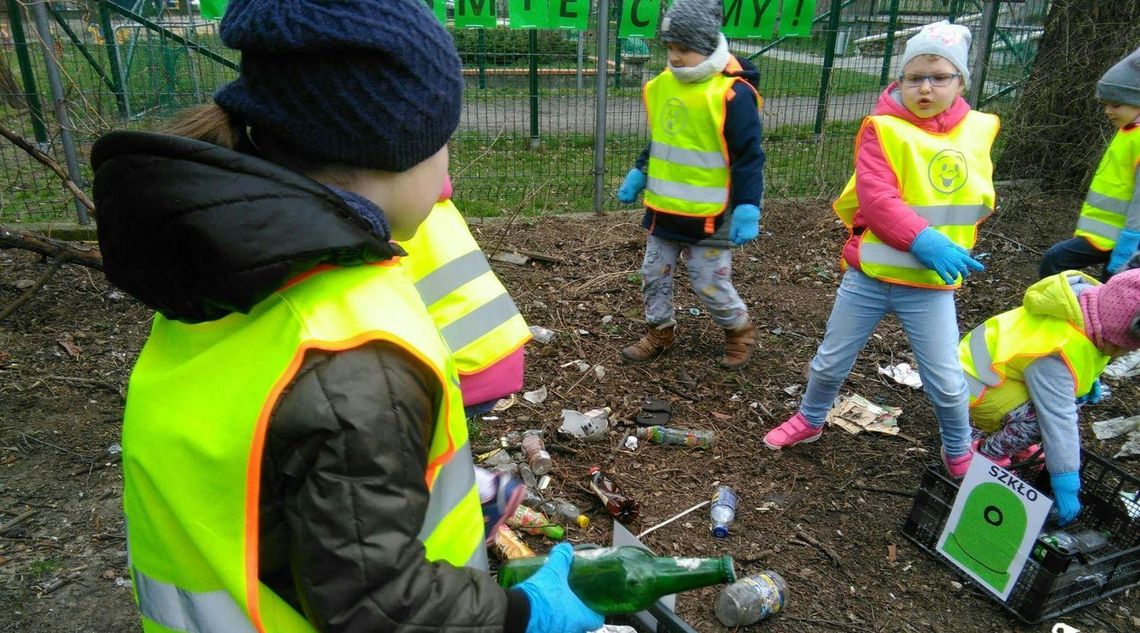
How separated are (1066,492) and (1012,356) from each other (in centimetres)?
56

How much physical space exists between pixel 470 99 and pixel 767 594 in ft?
17.7

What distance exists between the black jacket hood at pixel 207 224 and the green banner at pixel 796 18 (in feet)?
22.2

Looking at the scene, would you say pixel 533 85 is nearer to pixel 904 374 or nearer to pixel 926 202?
pixel 904 374

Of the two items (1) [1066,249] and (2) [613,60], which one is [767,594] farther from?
(2) [613,60]

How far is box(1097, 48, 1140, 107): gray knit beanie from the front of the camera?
4.24 meters

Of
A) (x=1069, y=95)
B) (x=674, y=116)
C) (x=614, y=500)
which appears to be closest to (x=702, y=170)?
(x=674, y=116)

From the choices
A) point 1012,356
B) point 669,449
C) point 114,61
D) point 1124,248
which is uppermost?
point 114,61

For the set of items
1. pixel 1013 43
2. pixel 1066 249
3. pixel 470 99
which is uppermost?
pixel 1013 43

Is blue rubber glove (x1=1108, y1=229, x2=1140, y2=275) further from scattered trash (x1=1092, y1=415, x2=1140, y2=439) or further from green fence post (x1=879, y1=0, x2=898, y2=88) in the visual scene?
green fence post (x1=879, y1=0, x2=898, y2=88)

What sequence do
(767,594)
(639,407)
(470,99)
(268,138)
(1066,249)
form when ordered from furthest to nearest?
1. (470,99)
2. (1066,249)
3. (639,407)
4. (767,594)
5. (268,138)

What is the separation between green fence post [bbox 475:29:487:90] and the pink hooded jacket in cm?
441

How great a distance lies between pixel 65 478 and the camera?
3545 millimetres

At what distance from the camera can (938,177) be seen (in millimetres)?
3166

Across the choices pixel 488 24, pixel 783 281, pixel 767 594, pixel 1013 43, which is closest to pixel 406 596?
pixel 767 594
